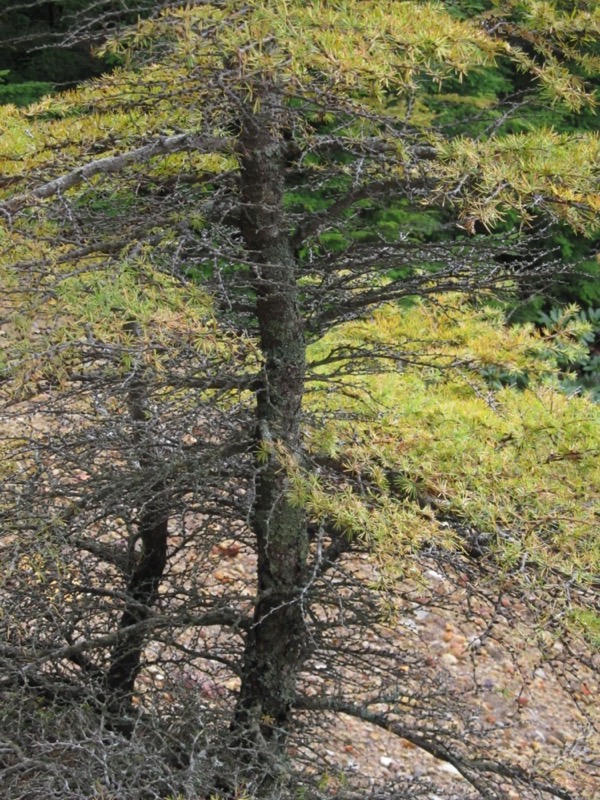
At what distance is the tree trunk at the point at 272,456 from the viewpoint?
2.46m

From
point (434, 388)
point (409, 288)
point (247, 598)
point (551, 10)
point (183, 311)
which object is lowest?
point (247, 598)

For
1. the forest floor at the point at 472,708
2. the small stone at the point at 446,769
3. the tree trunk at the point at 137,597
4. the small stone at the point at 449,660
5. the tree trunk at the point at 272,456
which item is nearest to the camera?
the tree trunk at the point at 272,456

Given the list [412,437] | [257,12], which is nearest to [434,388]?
[412,437]

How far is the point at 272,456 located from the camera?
2.52 metres

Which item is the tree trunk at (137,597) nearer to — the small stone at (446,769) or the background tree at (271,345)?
the background tree at (271,345)

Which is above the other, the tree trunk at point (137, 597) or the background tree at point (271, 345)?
the background tree at point (271, 345)

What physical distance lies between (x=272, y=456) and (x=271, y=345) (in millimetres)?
345

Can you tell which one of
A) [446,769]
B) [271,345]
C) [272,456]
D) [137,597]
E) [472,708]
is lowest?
[446,769]

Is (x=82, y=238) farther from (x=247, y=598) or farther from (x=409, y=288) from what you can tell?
(x=247, y=598)

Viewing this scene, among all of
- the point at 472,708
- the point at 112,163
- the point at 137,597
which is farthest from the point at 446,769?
the point at 112,163

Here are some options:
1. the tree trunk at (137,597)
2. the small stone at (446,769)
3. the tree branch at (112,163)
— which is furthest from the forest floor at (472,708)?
the tree branch at (112,163)

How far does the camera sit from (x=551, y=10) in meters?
2.12

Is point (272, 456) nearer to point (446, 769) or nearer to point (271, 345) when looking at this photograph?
point (271, 345)

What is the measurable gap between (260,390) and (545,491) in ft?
2.75
